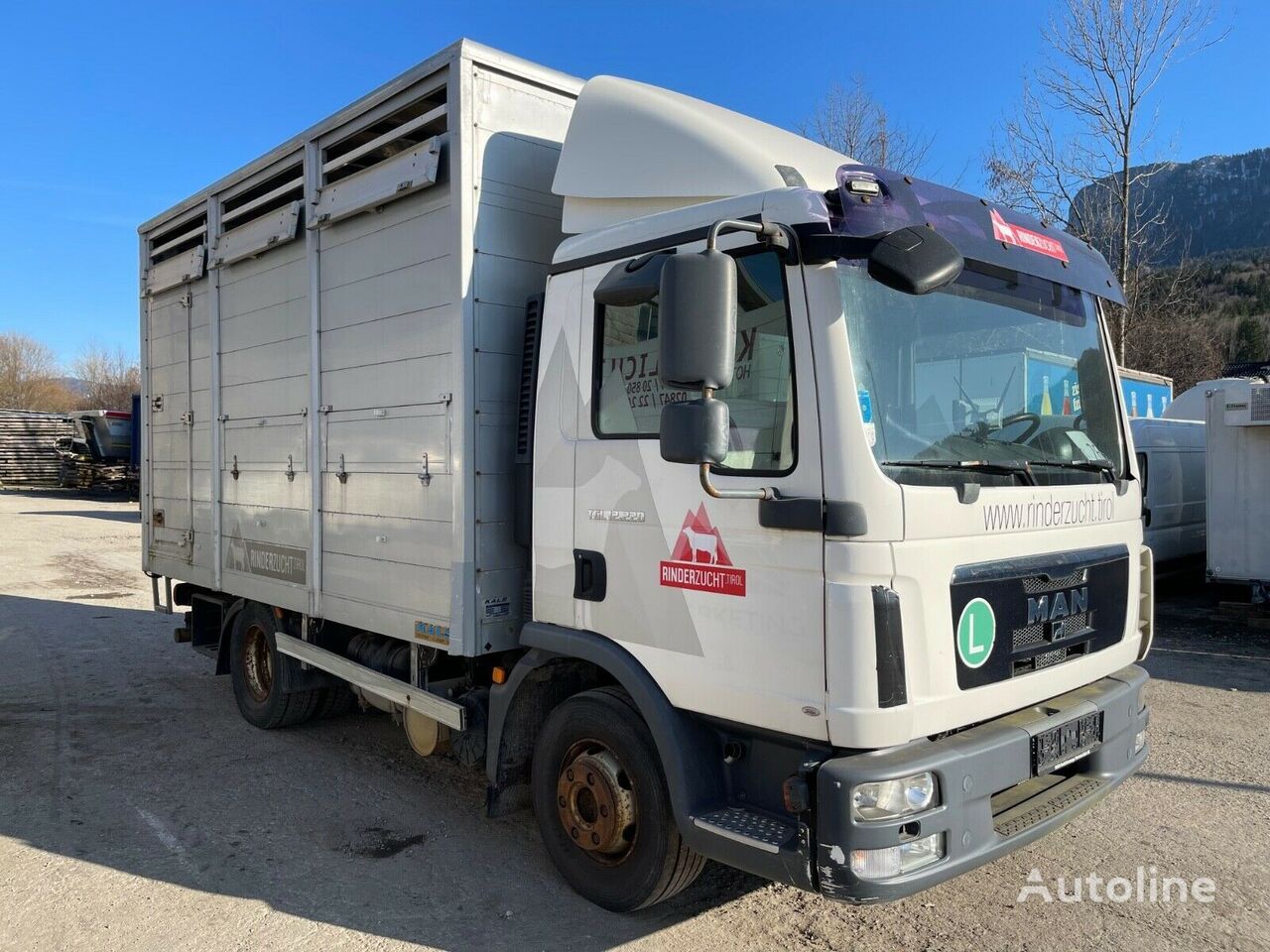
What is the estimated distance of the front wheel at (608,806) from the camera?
336 cm

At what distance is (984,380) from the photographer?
324cm

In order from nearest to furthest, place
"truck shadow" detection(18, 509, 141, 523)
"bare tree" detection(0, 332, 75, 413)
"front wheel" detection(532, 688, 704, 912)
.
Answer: "front wheel" detection(532, 688, 704, 912)
"truck shadow" detection(18, 509, 141, 523)
"bare tree" detection(0, 332, 75, 413)

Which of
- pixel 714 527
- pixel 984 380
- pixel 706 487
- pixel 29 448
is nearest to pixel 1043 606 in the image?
pixel 984 380

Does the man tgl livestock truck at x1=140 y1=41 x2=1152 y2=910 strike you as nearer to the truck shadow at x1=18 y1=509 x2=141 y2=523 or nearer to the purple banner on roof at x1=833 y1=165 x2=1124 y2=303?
the purple banner on roof at x1=833 y1=165 x2=1124 y2=303

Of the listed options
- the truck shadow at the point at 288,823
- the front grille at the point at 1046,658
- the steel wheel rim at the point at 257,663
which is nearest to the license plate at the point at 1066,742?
the front grille at the point at 1046,658

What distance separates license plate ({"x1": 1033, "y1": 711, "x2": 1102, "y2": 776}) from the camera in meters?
3.13

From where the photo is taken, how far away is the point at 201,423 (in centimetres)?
657

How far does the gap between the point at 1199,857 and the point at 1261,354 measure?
38.5 metres

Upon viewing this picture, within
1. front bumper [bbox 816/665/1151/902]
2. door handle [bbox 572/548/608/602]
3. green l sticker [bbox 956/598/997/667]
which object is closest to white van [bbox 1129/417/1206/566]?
front bumper [bbox 816/665/1151/902]

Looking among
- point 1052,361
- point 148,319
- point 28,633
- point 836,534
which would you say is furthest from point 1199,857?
point 28,633

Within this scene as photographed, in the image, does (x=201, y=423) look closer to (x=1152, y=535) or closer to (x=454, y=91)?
(x=454, y=91)

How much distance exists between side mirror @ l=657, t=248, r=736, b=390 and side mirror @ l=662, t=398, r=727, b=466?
72 mm

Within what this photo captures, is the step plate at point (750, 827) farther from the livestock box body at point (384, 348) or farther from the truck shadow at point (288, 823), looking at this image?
the livestock box body at point (384, 348)

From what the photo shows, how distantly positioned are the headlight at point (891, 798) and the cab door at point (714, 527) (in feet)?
0.68
